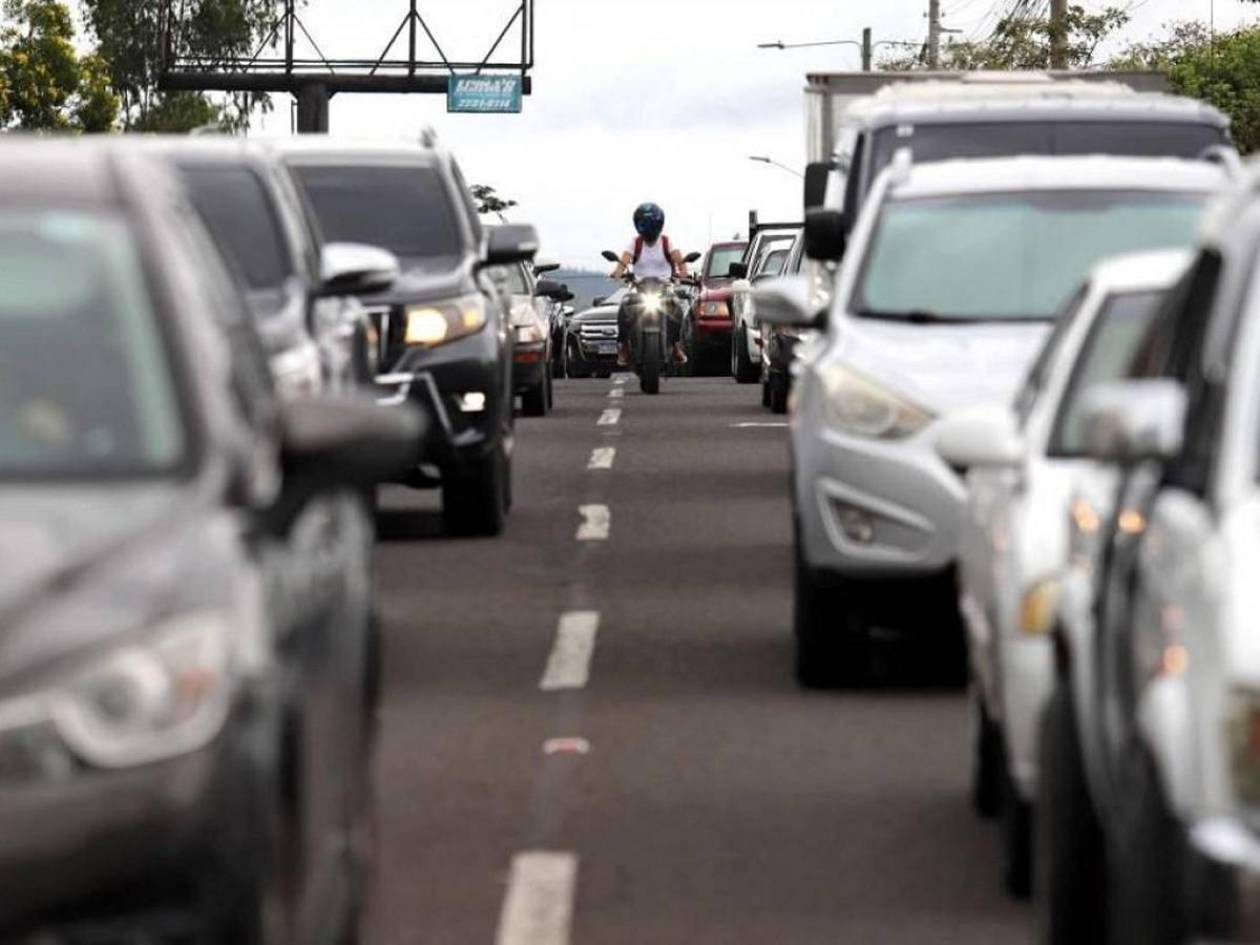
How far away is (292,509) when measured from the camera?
→ 6371mm

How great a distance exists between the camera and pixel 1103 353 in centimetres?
959

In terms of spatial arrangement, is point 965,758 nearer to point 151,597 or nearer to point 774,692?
point 774,692

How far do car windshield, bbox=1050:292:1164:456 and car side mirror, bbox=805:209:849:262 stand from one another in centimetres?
816

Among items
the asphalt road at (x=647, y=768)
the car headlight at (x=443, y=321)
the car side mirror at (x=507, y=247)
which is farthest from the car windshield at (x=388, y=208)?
the asphalt road at (x=647, y=768)

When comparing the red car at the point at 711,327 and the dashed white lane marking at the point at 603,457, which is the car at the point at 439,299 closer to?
the dashed white lane marking at the point at 603,457

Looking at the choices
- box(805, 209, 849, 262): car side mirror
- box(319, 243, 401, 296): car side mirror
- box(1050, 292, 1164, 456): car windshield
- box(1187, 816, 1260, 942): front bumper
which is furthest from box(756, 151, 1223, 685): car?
box(1187, 816, 1260, 942): front bumper

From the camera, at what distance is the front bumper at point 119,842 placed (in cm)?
542

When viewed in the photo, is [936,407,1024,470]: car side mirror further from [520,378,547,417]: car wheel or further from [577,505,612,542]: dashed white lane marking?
[520,378,547,417]: car wheel

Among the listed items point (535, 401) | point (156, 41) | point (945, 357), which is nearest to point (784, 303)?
point (945, 357)

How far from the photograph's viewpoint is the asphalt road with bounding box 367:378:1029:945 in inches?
343

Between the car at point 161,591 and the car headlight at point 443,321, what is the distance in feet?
34.7

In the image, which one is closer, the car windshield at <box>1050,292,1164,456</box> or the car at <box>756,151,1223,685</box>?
the car windshield at <box>1050,292,1164,456</box>

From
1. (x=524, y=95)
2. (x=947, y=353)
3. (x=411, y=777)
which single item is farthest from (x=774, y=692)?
(x=524, y=95)

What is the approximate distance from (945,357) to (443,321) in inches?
231
